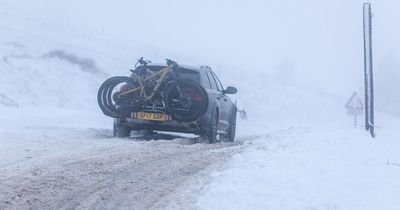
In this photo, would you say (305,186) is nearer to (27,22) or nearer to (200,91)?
(200,91)

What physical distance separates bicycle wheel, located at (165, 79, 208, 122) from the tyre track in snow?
8.53 feet

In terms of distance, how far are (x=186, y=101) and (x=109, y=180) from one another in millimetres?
5014

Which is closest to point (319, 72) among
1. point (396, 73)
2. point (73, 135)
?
point (396, 73)

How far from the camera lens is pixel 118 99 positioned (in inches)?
501

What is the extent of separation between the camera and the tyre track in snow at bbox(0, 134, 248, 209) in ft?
21.4

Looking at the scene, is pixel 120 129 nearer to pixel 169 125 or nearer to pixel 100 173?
pixel 169 125

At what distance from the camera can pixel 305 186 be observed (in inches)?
263

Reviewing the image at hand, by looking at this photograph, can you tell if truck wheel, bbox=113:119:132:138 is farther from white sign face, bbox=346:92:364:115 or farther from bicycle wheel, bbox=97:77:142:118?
white sign face, bbox=346:92:364:115

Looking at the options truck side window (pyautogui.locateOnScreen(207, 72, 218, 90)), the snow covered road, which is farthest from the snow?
truck side window (pyautogui.locateOnScreen(207, 72, 218, 90))

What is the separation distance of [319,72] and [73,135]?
111 metres

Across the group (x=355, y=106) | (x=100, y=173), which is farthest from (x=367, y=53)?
(x=100, y=173)

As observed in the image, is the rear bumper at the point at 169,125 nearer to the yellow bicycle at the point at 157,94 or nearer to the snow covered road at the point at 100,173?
the yellow bicycle at the point at 157,94

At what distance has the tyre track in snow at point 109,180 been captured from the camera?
257 inches

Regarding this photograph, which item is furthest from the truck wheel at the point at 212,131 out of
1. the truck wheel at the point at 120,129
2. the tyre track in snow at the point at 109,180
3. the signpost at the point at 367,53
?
the signpost at the point at 367,53
